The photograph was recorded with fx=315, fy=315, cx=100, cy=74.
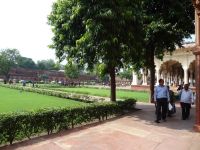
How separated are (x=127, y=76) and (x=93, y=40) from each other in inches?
3062

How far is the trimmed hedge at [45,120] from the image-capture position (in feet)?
25.0

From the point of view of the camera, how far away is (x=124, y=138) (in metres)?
8.24

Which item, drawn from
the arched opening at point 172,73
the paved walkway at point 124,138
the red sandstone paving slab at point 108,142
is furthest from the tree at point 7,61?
the red sandstone paving slab at point 108,142

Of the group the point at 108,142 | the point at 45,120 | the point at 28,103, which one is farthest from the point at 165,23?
the point at 108,142

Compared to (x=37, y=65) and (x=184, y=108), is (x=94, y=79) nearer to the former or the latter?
(x=37, y=65)

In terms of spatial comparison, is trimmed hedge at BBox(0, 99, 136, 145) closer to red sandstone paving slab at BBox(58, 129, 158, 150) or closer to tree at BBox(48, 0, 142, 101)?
red sandstone paving slab at BBox(58, 129, 158, 150)

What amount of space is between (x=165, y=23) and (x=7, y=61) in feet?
216

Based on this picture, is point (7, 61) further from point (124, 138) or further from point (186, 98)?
point (124, 138)

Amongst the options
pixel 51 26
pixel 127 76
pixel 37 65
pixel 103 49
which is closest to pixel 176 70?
pixel 51 26

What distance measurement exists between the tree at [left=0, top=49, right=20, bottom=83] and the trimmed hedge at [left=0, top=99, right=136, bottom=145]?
68.3 metres

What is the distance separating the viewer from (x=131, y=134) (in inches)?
344

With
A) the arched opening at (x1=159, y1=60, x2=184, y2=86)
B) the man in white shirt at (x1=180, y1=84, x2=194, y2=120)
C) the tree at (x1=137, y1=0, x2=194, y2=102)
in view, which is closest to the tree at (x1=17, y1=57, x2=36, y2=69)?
the arched opening at (x1=159, y1=60, x2=184, y2=86)

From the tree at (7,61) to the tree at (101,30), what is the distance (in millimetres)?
65088

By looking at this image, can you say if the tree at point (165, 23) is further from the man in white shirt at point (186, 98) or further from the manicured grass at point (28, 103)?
the man in white shirt at point (186, 98)
